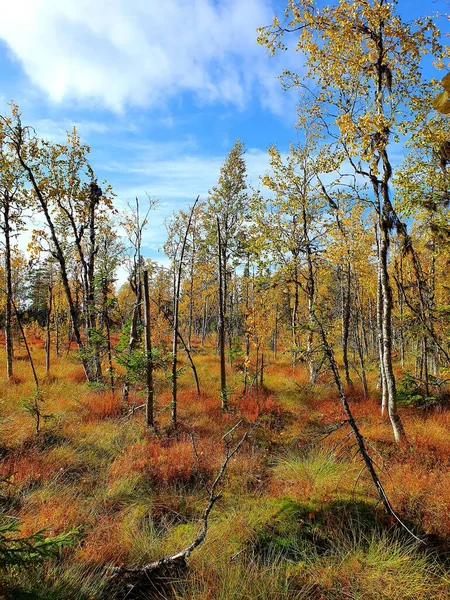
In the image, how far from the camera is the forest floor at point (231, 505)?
3.38 meters

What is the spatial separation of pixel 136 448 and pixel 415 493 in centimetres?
518

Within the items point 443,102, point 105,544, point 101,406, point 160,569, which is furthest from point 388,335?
point 101,406

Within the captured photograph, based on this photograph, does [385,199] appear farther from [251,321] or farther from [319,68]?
[251,321]

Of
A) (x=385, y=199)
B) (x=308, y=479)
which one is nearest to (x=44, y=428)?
(x=308, y=479)

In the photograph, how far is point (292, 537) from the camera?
4.23 m

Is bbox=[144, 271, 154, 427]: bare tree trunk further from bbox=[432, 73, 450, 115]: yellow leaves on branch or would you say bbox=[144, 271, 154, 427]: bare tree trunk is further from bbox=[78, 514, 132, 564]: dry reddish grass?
bbox=[432, 73, 450, 115]: yellow leaves on branch

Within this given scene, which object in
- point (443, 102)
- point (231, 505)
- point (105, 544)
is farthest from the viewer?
point (231, 505)

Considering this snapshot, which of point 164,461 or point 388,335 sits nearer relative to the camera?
point 164,461

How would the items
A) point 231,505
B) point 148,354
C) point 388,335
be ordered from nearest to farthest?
1. point 231,505
2. point 388,335
3. point 148,354

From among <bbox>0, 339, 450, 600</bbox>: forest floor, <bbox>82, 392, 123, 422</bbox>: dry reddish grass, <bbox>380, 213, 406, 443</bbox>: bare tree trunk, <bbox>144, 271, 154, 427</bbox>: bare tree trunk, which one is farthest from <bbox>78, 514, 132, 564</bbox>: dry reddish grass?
<bbox>380, 213, 406, 443</bbox>: bare tree trunk

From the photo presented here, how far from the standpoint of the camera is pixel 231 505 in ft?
16.9

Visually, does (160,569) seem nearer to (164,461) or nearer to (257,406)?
(164,461)

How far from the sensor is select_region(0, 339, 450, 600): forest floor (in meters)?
3.38

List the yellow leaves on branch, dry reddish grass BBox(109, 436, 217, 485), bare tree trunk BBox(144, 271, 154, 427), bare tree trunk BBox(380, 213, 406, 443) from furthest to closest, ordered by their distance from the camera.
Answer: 1. bare tree trunk BBox(144, 271, 154, 427)
2. bare tree trunk BBox(380, 213, 406, 443)
3. dry reddish grass BBox(109, 436, 217, 485)
4. the yellow leaves on branch
